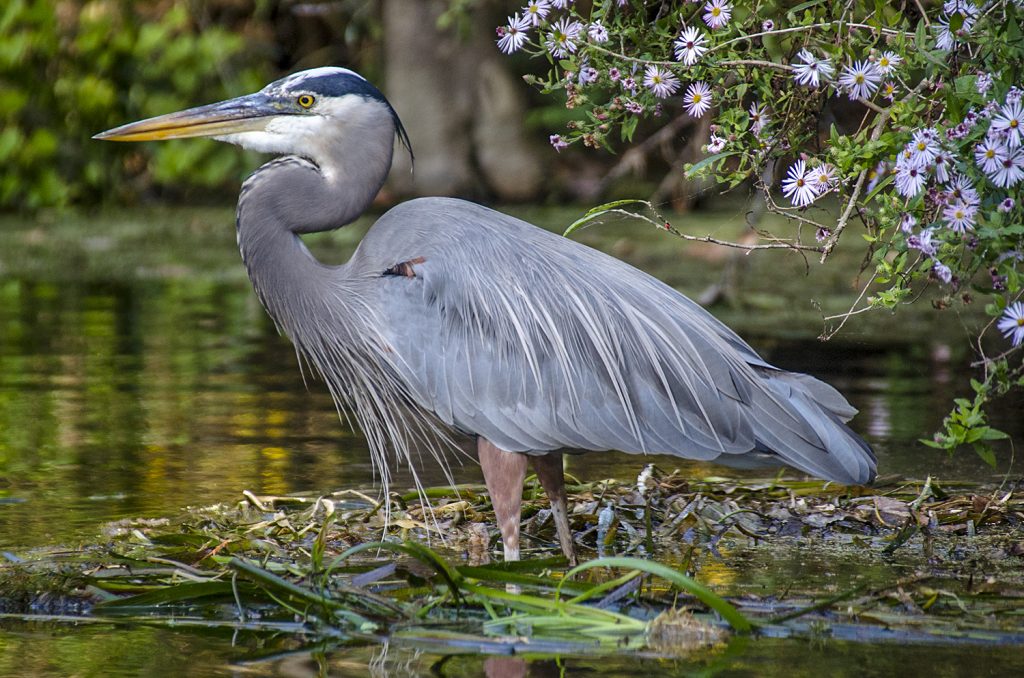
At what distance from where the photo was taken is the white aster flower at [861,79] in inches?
175

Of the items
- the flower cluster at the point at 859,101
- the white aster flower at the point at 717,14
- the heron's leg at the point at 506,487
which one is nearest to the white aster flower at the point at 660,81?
the flower cluster at the point at 859,101

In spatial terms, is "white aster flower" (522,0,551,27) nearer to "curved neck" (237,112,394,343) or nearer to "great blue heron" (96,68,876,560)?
"great blue heron" (96,68,876,560)

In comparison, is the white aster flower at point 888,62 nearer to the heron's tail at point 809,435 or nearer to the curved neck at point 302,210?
the heron's tail at point 809,435

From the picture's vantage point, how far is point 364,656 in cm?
390

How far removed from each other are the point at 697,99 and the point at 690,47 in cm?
16

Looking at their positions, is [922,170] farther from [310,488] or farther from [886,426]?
[886,426]

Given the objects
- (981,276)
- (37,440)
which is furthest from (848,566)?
(981,276)

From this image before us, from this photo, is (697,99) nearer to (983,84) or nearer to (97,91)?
(983,84)

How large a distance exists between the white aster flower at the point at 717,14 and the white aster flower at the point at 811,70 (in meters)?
0.25

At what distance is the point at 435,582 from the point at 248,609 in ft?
1.63

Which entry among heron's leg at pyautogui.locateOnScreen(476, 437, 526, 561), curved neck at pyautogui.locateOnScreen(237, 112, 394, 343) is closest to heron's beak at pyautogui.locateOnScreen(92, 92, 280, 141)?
curved neck at pyautogui.locateOnScreen(237, 112, 394, 343)

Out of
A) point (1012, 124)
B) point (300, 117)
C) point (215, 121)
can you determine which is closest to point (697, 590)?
point (1012, 124)

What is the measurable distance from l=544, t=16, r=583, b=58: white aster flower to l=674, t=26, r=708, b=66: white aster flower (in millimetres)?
299

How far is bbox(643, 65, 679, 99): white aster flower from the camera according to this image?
4.86 metres
